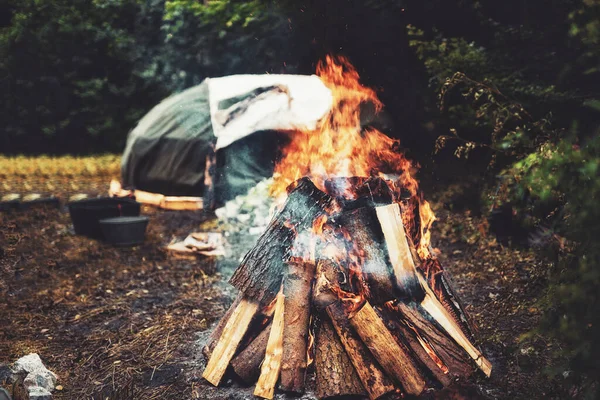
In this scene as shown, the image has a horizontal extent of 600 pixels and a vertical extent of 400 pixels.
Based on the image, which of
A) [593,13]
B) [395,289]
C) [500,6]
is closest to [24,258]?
[395,289]

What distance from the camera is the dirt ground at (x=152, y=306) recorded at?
3.44 meters

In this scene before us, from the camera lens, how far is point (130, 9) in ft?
52.1

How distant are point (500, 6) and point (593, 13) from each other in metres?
7.07

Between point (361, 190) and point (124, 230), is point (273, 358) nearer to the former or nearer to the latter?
point (361, 190)

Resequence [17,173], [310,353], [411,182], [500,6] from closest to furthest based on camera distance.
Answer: [310,353] → [411,182] → [500,6] → [17,173]

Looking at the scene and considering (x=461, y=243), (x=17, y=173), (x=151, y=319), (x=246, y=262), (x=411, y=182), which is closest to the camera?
(x=246, y=262)

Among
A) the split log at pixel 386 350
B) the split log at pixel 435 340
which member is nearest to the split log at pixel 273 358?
the split log at pixel 386 350

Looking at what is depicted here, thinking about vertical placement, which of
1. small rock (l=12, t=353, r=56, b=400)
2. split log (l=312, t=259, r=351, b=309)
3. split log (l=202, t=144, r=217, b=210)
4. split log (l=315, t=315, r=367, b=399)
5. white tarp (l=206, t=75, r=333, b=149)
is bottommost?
split log (l=202, t=144, r=217, b=210)

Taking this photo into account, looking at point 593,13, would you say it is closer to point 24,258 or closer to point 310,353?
point 310,353

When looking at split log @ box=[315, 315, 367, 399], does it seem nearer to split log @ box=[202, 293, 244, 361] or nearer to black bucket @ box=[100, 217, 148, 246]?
split log @ box=[202, 293, 244, 361]

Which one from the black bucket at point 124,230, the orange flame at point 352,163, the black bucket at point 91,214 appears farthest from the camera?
the black bucket at point 91,214

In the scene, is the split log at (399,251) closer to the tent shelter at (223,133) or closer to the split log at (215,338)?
the split log at (215,338)

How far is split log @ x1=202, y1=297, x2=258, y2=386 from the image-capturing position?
3382mm

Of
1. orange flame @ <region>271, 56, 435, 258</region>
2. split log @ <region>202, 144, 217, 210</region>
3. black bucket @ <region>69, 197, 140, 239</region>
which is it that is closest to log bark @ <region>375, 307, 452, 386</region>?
orange flame @ <region>271, 56, 435, 258</region>
